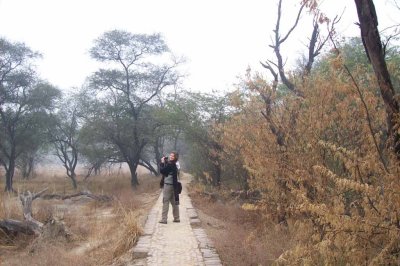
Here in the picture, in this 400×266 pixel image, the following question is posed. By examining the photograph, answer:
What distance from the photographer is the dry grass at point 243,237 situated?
23.1 feet

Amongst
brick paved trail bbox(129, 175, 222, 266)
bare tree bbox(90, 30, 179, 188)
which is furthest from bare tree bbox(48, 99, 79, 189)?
brick paved trail bbox(129, 175, 222, 266)

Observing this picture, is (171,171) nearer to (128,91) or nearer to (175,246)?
(175,246)

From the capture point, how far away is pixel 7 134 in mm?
29906

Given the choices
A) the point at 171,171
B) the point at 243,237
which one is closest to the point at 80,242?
the point at 171,171

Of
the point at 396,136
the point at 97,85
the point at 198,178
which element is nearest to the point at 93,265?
the point at 396,136

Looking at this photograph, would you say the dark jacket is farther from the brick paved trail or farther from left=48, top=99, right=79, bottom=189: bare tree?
left=48, top=99, right=79, bottom=189: bare tree

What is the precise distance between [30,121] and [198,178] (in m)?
13.2

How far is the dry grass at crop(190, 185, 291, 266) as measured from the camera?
7027 millimetres

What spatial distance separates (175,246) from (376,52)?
16.6ft

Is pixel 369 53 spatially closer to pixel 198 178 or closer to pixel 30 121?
pixel 198 178

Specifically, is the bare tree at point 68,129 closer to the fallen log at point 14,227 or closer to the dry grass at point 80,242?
the dry grass at point 80,242

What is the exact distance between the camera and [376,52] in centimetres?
444

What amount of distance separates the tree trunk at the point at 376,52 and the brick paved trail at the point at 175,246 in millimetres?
3488

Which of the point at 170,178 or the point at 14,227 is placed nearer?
the point at 170,178
